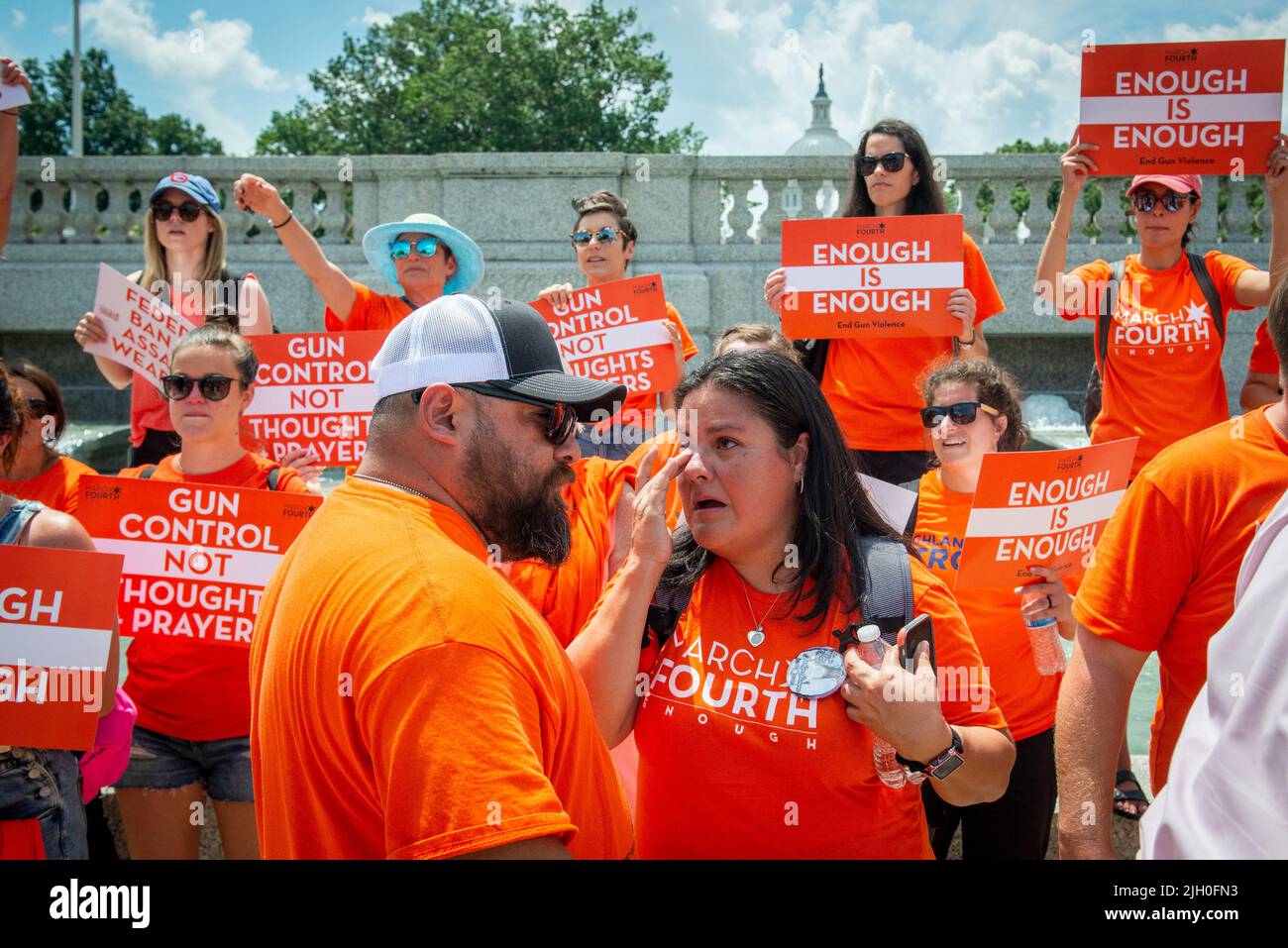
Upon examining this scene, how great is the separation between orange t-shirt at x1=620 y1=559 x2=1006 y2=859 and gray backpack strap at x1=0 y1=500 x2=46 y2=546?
71.5 inches

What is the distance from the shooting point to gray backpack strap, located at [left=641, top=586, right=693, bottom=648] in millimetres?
2697

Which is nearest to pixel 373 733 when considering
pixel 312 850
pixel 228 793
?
pixel 312 850

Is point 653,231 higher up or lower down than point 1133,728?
higher up

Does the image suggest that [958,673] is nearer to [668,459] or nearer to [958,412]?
[668,459]

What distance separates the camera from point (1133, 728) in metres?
5.64

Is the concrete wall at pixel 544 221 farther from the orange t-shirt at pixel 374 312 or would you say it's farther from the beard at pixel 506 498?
the beard at pixel 506 498

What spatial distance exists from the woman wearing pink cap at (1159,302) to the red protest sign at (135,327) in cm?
417

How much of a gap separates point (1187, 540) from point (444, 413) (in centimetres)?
179

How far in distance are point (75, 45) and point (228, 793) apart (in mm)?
28427

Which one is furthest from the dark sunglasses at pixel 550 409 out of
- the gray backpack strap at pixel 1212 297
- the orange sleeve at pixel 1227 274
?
the orange sleeve at pixel 1227 274

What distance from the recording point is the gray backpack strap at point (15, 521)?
9.96 ft

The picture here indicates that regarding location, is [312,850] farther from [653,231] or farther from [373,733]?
[653,231]

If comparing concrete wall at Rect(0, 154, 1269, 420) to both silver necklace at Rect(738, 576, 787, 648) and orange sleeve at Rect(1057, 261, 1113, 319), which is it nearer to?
orange sleeve at Rect(1057, 261, 1113, 319)
